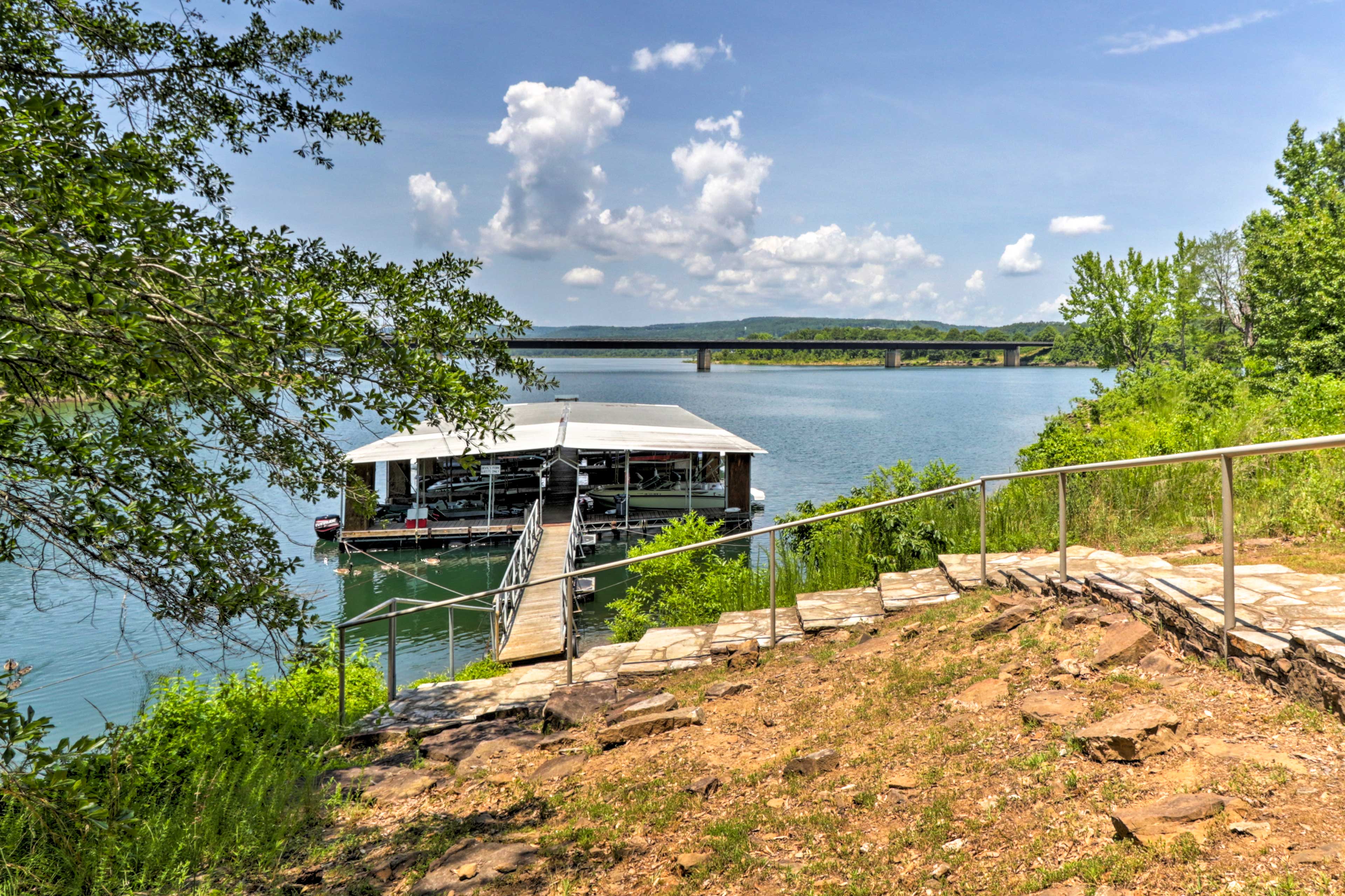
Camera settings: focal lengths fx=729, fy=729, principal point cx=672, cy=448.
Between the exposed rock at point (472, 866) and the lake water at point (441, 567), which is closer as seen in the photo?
the exposed rock at point (472, 866)

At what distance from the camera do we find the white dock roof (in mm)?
21531

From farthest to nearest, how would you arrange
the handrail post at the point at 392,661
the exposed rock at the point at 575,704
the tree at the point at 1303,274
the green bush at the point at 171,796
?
the tree at the point at 1303,274 < the handrail post at the point at 392,661 < the exposed rock at the point at 575,704 < the green bush at the point at 171,796

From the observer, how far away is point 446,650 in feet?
48.8

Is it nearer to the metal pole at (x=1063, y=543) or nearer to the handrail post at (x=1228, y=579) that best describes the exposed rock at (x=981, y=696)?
the handrail post at (x=1228, y=579)

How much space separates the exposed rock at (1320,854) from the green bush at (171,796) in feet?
11.5

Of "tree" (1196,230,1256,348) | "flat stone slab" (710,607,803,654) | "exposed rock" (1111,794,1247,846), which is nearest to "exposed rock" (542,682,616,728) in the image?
"flat stone slab" (710,607,803,654)

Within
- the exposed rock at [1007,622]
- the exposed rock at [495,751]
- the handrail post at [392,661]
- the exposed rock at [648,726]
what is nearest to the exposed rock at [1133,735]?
the exposed rock at [1007,622]

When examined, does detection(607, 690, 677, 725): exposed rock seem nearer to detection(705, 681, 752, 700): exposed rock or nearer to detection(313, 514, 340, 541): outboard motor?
detection(705, 681, 752, 700): exposed rock

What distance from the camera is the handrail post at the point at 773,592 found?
5641 mm

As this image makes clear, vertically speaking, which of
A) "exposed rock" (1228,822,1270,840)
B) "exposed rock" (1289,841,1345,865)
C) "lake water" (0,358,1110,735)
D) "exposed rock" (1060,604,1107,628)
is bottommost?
"lake water" (0,358,1110,735)

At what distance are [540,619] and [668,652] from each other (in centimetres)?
766

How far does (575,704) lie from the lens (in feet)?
16.6

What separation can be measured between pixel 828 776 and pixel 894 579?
3.48m

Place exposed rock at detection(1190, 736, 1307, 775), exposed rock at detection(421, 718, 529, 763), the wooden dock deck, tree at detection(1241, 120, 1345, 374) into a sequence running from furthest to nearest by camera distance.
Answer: tree at detection(1241, 120, 1345, 374) → the wooden dock deck → exposed rock at detection(421, 718, 529, 763) → exposed rock at detection(1190, 736, 1307, 775)
